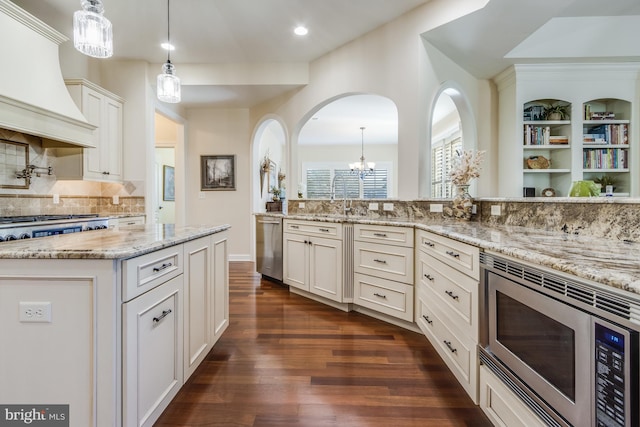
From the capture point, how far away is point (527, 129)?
11.4ft

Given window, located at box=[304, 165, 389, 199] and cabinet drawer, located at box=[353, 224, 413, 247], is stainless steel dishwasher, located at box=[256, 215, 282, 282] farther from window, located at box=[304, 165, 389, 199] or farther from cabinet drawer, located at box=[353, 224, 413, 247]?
window, located at box=[304, 165, 389, 199]

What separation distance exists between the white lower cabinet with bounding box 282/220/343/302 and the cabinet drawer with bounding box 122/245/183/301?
161 cm

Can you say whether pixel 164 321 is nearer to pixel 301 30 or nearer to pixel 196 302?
pixel 196 302

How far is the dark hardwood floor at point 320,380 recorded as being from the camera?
1464 millimetres

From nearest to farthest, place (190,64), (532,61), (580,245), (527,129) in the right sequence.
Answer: (580,245) < (532,61) < (527,129) < (190,64)

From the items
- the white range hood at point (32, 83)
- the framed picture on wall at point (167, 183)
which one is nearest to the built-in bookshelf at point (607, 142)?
the white range hood at point (32, 83)

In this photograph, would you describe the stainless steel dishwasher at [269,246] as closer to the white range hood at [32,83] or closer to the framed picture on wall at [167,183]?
the white range hood at [32,83]

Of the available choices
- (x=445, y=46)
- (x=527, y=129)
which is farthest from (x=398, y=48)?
(x=527, y=129)

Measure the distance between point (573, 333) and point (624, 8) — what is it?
3.42 meters

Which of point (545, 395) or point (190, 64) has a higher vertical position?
point (190, 64)

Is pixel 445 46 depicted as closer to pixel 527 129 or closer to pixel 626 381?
pixel 527 129

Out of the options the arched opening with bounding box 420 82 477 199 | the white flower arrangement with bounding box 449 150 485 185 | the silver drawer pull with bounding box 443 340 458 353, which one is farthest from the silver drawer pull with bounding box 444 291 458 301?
the arched opening with bounding box 420 82 477 199

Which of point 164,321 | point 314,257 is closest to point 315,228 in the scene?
point 314,257

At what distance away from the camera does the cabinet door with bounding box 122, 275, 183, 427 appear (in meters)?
1.14
